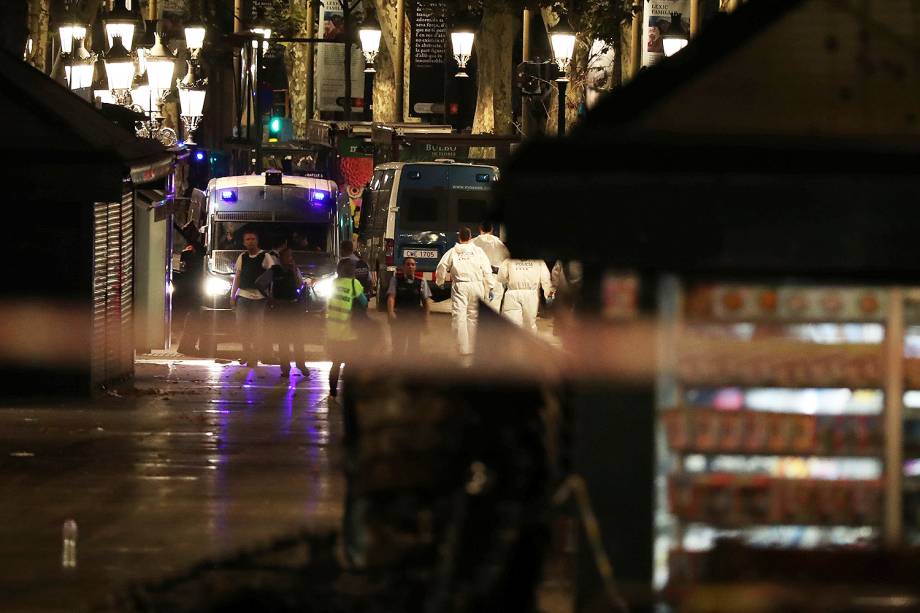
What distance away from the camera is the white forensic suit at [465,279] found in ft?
74.6

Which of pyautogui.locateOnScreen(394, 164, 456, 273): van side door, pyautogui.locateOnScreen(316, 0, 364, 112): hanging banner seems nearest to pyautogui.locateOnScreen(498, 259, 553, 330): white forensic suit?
A: pyautogui.locateOnScreen(394, 164, 456, 273): van side door

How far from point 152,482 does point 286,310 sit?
31.9ft

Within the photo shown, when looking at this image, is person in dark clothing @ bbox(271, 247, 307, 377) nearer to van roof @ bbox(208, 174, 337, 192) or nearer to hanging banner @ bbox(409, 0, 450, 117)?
van roof @ bbox(208, 174, 337, 192)

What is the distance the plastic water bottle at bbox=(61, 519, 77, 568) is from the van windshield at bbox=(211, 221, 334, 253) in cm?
2096

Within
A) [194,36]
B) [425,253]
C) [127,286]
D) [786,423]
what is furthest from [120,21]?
[786,423]

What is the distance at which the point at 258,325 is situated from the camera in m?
24.0

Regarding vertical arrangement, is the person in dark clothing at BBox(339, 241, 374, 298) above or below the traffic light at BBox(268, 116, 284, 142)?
below

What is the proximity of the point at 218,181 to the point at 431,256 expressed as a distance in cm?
502

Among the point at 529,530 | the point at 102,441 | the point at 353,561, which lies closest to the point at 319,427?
the point at 102,441

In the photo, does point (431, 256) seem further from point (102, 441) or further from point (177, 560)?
point (177, 560)

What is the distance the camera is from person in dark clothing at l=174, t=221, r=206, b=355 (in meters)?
26.4

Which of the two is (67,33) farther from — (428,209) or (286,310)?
(286,310)

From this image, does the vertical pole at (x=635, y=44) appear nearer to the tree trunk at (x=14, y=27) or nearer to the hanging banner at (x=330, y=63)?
the hanging banner at (x=330, y=63)

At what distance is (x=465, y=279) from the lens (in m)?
22.8
